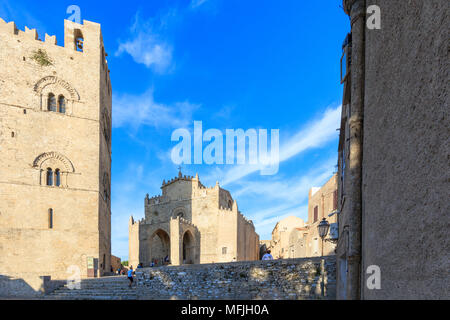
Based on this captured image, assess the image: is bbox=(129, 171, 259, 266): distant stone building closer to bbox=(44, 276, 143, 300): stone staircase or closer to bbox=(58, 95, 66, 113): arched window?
bbox=(58, 95, 66, 113): arched window

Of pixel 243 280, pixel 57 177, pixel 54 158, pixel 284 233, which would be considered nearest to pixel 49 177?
pixel 57 177

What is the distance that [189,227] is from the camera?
99.7 feet

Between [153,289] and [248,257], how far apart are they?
89.8 ft

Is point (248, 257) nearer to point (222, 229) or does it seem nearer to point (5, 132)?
point (222, 229)

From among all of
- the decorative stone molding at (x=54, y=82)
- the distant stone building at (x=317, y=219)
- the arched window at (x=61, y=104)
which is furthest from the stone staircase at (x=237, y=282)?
the decorative stone molding at (x=54, y=82)

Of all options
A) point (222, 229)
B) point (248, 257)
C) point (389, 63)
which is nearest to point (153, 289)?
point (389, 63)

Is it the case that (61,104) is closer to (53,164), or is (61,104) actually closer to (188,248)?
(53,164)

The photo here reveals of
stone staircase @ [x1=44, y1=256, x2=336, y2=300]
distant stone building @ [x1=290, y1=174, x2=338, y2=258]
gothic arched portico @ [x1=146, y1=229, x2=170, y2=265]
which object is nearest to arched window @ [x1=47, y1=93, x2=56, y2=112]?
stone staircase @ [x1=44, y1=256, x2=336, y2=300]

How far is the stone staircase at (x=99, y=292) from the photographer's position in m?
10.6

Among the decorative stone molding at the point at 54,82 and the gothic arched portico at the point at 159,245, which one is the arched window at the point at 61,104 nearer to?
the decorative stone molding at the point at 54,82

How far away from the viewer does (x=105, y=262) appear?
18.7 m

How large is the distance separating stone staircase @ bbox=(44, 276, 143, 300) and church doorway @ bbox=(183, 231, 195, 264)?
60.0ft

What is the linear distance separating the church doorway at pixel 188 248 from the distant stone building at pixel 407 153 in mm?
28641

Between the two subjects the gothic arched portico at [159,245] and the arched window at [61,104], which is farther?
the gothic arched portico at [159,245]
